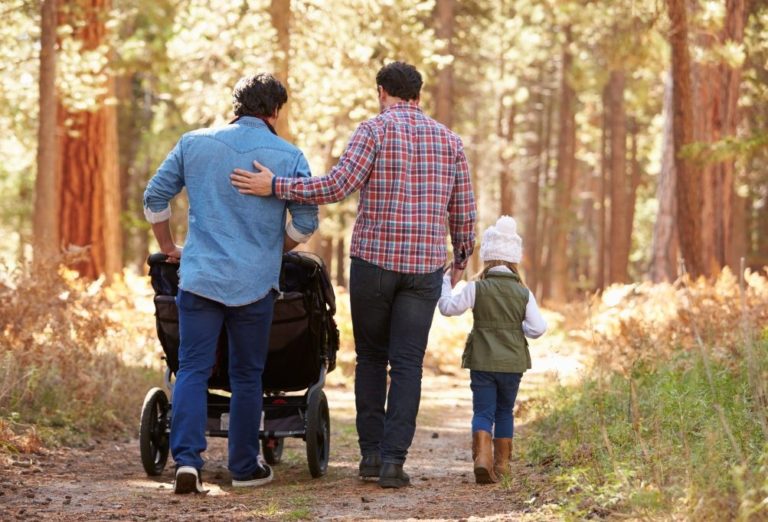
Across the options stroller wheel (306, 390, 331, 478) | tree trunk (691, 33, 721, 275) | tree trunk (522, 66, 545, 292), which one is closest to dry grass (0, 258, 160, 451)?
stroller wheel (306, 390, 331, 478)

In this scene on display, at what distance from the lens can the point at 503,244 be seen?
22.8 feet

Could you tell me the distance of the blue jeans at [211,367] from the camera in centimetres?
620

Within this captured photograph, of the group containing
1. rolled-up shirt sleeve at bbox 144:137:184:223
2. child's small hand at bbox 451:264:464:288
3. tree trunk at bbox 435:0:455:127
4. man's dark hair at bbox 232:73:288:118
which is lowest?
child's small hand at bbox 451:264:464:288

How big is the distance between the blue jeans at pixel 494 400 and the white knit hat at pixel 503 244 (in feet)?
2.34

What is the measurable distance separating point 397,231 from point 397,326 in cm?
56

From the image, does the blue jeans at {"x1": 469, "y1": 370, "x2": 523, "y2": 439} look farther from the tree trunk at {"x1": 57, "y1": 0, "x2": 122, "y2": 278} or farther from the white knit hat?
the tree trunk at {"x1": 57, "y1": 0, "x2": 122, "y2": 278}

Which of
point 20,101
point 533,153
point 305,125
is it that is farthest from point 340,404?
point 533,153

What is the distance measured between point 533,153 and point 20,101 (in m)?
26.4

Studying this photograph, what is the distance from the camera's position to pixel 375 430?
679 cm

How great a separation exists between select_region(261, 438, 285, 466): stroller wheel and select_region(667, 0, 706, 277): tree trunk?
8362mm

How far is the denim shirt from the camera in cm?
620

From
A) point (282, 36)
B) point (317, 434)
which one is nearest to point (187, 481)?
point (317, 434)

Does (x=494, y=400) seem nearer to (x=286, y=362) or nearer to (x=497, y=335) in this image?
(x=497, y=335)

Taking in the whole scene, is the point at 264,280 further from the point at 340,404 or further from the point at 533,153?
the point at 533,153
